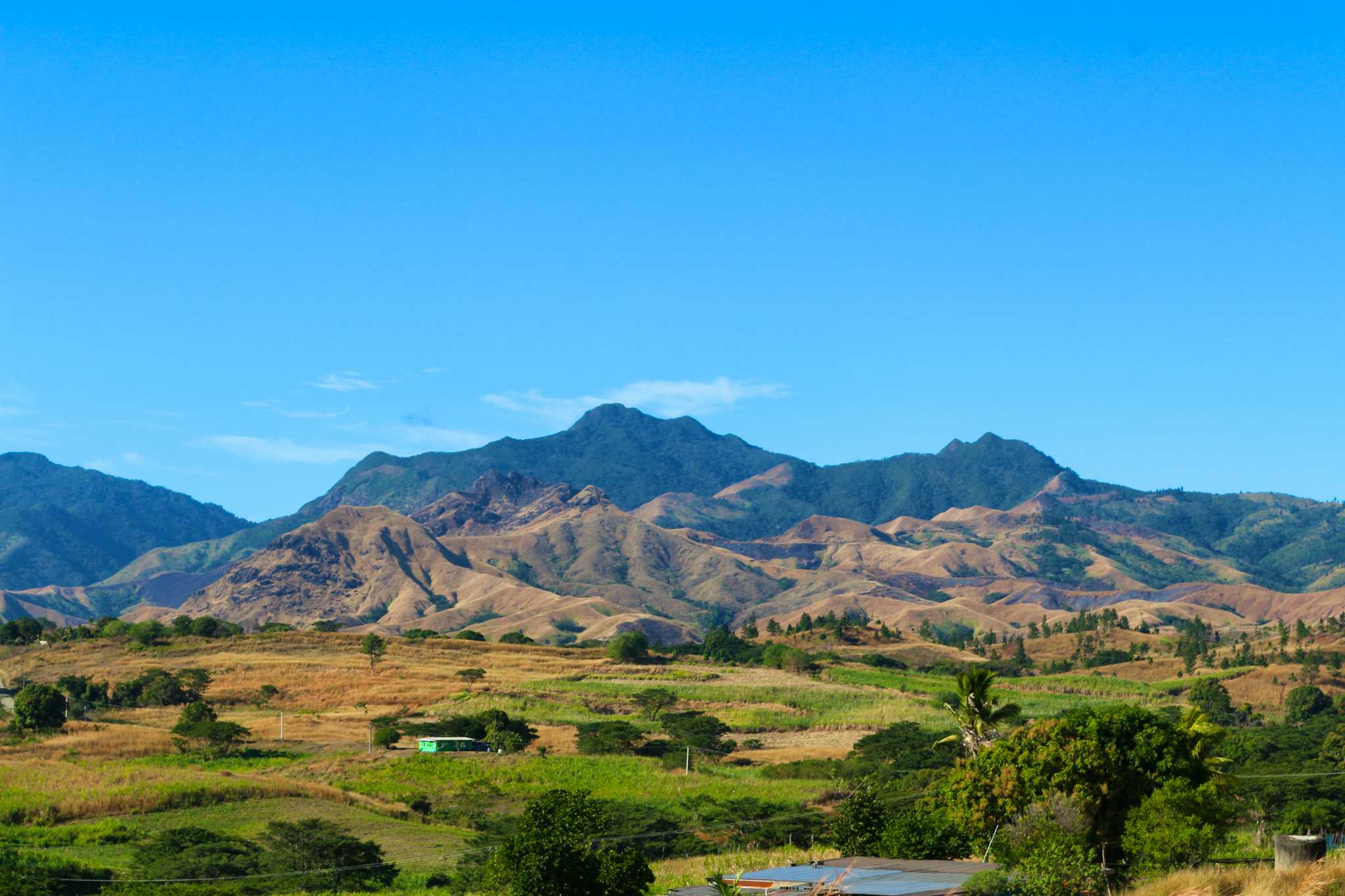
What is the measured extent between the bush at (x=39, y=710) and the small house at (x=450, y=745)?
27915 millimetres

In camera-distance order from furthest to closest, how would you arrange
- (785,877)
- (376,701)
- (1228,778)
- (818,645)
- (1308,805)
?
1. (818,645)
2. (376,701)
3. (1308,805)
4. (1228,778)
5. (785,877)

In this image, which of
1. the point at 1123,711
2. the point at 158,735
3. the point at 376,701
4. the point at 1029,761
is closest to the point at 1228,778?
the point at 1123,711

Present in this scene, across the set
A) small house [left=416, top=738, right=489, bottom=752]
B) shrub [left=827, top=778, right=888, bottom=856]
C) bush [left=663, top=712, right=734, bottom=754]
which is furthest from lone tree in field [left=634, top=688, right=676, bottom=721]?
shrub [left=827, top=778, right=888, bottom=856]

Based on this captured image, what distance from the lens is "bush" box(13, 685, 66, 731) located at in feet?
359

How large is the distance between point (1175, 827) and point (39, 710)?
292 feet

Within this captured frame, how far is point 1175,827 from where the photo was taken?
4862 cm

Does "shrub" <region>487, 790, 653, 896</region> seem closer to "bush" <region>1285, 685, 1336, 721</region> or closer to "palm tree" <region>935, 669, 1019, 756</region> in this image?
"palm tree" <region>935, 669, 1019, 756</region>

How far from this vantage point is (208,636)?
174 meters

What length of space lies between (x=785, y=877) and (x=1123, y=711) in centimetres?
2226

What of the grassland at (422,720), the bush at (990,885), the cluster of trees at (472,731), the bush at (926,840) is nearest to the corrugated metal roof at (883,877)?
the bush at (990,885)

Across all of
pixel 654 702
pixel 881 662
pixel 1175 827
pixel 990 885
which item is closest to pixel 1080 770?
pixel 1175 827

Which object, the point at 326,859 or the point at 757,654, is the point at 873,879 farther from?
the point at 757,654

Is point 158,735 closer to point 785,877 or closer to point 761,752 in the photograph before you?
point 761,752

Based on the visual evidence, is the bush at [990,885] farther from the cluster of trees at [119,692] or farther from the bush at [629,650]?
the bush at [629,650]
